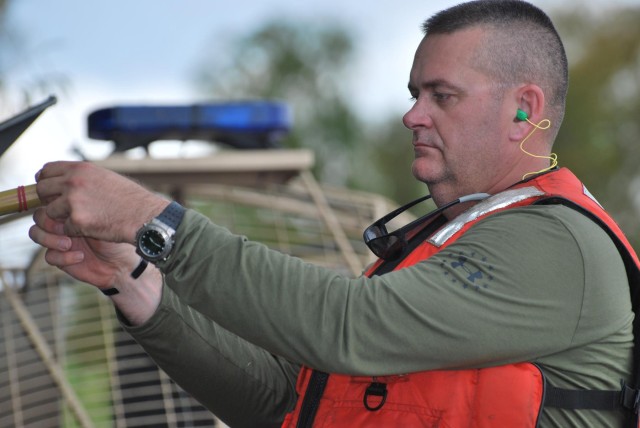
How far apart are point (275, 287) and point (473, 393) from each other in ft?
1.62

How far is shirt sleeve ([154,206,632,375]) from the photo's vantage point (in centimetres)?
209

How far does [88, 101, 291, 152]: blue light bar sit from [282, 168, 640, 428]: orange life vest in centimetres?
228

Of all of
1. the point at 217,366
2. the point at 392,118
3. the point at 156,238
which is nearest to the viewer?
the point at 156,238

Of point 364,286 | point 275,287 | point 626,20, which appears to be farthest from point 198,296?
point 626,20

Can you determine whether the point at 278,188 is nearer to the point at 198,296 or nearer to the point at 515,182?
the point at 515,182

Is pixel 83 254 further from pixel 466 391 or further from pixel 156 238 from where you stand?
pixel 466 391

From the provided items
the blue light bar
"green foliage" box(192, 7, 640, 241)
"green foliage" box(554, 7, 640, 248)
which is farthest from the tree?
the blue light bar

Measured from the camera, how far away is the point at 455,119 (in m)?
2.46

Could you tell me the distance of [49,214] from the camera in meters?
2.22

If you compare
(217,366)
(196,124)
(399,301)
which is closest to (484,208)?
(399,301)

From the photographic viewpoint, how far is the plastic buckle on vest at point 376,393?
229cm

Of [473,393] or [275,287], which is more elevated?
[275,287]

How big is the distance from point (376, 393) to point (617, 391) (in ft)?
1.73

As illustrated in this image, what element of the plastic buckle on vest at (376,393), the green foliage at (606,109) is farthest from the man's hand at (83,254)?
the green foliage at (606,109)
